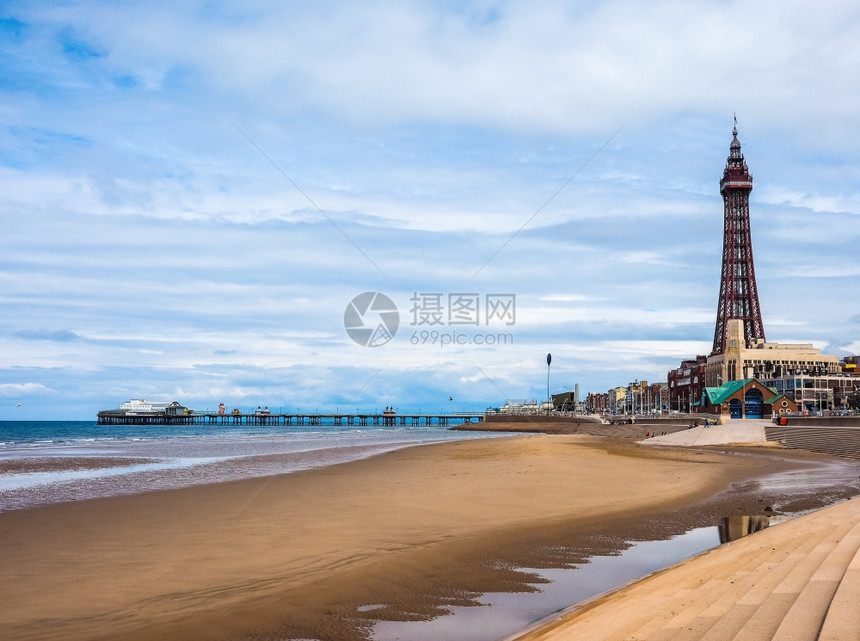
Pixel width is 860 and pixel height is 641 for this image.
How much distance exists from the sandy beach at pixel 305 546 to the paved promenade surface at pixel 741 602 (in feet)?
7.04

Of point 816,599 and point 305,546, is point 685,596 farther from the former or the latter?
point 305,546

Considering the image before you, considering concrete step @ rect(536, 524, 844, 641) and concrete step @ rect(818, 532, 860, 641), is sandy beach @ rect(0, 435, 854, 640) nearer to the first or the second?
concrete step @ rect(536, 524, 844, 641)

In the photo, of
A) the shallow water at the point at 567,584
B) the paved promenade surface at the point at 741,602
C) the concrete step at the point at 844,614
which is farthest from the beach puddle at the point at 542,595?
the concrete step at the point at 844,614

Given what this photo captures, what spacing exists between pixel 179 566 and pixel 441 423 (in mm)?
181878

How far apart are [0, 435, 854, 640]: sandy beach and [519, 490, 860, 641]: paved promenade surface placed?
7.04 ft

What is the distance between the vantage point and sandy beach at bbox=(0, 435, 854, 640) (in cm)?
765

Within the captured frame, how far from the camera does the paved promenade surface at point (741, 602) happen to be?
528 cm

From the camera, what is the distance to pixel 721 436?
4816cm

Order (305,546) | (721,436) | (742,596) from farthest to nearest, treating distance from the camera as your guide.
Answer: (721,436)
(305,546)
(742,596)

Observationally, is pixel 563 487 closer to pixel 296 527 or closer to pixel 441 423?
pixel 296 527

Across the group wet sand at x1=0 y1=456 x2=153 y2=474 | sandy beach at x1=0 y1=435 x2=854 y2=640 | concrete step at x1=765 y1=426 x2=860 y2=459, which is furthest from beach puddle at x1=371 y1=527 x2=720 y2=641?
concrete step at x1=765 y1=426 x2=860 y2=459

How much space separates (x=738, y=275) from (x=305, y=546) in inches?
6183

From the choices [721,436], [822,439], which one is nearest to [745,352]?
[721,436]

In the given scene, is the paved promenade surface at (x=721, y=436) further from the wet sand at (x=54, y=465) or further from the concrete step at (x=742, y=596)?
the concrete step at (x=742, y=596)
